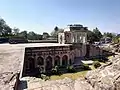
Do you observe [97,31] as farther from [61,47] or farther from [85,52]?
[61,47]

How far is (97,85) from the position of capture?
10.5ft

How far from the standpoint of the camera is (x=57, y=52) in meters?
23.4

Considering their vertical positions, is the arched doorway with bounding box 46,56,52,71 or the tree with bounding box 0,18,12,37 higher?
the tree with bounding box 0,18,12,37

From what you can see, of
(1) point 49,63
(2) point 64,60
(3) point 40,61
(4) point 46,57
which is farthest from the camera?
(2) point 64,60

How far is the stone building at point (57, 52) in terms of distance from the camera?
21073 millimetres

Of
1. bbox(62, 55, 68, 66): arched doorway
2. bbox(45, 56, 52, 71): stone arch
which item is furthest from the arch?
bbox(62, 55, 68, 66): arched doorway

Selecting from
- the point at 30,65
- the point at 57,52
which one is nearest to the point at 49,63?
the point at 57,52

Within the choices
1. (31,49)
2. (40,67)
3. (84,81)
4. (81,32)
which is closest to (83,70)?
(40,67)

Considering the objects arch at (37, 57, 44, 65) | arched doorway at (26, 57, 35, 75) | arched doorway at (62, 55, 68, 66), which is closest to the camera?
arched doorway at (26, 57, 35, 75)

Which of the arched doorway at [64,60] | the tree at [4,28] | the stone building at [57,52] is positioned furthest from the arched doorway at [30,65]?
the tree at [4,28]

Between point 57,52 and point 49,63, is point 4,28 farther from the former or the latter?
point 49,63

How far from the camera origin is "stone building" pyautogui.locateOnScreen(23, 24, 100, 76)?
69.1ft

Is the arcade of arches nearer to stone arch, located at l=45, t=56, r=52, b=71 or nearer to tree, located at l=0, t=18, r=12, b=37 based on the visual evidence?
stone arch, located at l=45, t=56, r=52, b=71

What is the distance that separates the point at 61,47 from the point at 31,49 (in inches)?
198
